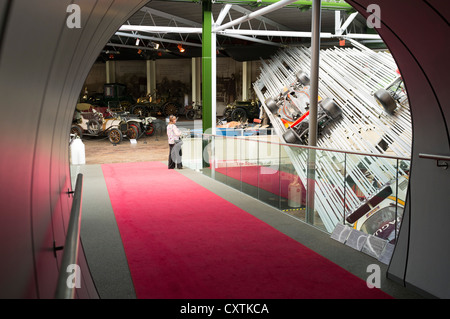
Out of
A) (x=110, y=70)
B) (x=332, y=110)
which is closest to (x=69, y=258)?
(x=332, y=110)

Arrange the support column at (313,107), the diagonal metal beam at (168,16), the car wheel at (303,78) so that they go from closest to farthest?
the support column at (313,107), the diagonal metal beam at (168,16), the car wheel at (303,78)

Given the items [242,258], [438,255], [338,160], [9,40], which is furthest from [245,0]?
[9,40]

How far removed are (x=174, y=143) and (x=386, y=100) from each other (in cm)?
518

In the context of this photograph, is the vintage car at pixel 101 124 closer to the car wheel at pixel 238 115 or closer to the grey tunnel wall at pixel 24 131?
the car wheel at pixel 238 115

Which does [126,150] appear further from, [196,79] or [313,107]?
[196,79]

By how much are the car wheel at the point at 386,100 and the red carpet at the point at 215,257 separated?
5.48 metres

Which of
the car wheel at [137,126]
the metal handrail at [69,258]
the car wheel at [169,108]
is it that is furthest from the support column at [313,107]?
the car wheel at [169,108]

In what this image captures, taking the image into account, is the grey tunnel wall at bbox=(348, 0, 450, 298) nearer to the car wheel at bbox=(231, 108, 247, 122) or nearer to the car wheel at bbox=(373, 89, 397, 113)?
the car wheel at bbox=(373, 89, 397, 113)

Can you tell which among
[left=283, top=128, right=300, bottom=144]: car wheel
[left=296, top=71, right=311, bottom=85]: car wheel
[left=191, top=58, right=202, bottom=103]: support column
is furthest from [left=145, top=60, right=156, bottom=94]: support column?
[left=283, top=128, right=300, bottom=144]: car wheel

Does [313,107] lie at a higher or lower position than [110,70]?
lower

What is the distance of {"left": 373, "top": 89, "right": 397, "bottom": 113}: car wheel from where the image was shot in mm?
10282

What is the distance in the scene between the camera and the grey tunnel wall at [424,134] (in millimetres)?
3043

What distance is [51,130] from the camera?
8.49 feet

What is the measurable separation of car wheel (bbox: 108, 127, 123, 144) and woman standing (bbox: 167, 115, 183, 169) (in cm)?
595
